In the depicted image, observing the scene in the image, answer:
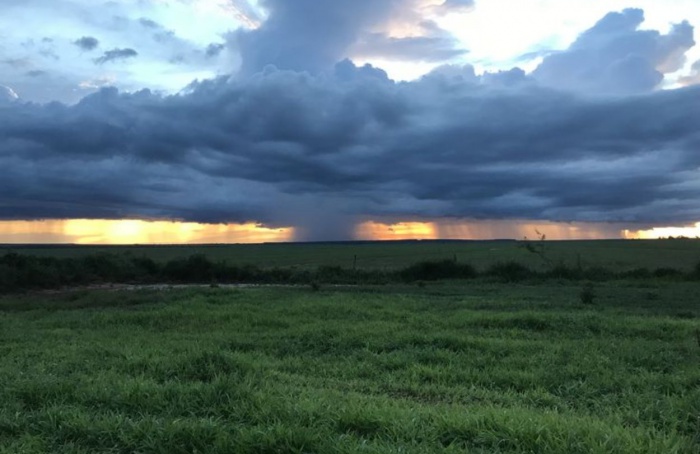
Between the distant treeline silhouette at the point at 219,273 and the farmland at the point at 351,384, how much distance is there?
813 inches

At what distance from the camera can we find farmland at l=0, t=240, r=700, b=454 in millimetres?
4809

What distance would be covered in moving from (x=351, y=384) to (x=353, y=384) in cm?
3

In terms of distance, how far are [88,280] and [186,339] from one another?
30.1m

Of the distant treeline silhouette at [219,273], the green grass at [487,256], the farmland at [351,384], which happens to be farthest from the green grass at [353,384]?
the green grass at [487,256]

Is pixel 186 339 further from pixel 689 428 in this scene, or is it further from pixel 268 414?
pixel 689 428

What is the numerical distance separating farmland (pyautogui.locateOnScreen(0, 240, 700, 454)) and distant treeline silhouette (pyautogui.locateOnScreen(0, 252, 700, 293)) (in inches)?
813

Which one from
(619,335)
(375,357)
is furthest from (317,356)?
(619,335)

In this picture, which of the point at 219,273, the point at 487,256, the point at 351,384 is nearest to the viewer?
the point at 351,384

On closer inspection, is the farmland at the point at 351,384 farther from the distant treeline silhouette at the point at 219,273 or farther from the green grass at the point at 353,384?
the distant treeline silhouette at the point at 219,273

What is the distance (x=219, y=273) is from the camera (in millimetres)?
41250

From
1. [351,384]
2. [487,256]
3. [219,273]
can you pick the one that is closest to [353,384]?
[351,384]

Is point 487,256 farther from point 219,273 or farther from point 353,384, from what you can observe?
point 353,384

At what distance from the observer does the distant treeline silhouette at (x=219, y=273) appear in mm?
34188

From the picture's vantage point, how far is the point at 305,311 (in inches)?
641
